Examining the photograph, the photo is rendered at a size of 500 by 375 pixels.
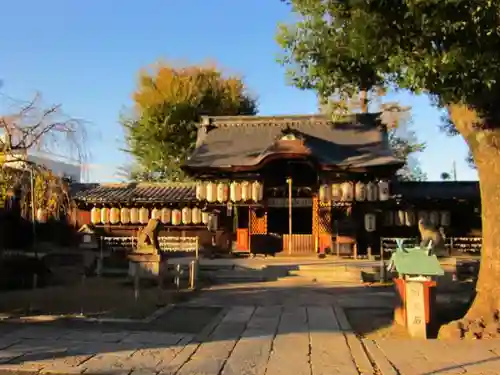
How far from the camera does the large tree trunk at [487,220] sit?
29.6ft

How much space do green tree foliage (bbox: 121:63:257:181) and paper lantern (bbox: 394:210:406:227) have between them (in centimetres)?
1589

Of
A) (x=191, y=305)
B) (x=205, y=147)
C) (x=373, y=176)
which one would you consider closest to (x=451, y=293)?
(x=191, y=305)

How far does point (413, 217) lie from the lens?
25.9m

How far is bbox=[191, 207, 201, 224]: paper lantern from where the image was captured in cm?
2673

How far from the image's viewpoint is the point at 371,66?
9.84 m

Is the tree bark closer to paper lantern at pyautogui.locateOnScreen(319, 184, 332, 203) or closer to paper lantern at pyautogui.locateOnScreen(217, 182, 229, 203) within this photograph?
paper lantern at pyautogui.locateOnScreen(319, 184, 332, 203)

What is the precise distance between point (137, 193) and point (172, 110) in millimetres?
9931

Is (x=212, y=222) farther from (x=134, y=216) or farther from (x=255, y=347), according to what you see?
(x=255, y=347)

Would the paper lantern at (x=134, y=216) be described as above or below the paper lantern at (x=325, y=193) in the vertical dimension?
below

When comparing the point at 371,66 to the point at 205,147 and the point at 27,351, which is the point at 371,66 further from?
the point at 205,147

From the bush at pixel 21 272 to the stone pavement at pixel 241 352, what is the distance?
6469 millimetres

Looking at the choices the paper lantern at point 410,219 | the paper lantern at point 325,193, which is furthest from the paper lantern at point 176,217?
the paper lantern at point 410,219

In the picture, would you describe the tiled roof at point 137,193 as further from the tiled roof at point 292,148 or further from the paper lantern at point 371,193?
the paper lantern at point 371,193

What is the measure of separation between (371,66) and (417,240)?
52.6ft
